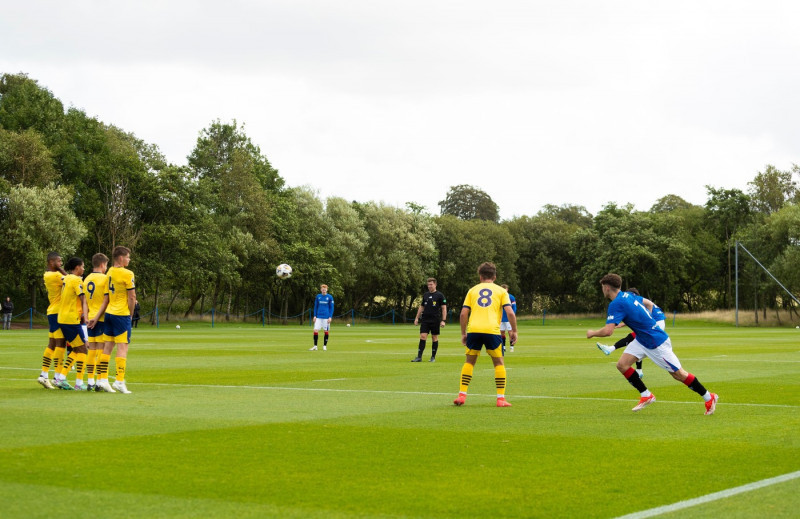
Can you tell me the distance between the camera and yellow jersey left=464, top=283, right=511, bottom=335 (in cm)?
1360

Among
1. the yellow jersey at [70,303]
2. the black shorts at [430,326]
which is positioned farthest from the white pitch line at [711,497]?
the black shorts at [430,326]

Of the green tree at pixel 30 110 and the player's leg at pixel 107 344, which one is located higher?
the green tree at pixel 30 110

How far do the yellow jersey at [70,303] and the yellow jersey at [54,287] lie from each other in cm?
26

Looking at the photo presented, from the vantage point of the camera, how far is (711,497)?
23.1 feet

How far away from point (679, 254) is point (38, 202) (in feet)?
201

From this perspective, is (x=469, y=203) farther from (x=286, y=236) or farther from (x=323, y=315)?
(x=323, y=315)

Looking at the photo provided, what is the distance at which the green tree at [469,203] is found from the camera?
133 m

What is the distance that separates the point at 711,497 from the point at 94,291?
11.4 m

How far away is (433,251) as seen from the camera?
92188mm

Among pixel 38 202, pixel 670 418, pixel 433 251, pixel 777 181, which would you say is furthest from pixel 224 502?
pixel 777 181

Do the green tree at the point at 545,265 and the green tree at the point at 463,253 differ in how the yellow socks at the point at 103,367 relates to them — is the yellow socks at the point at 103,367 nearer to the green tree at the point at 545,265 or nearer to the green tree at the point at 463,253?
the green tree at the point at 463,253

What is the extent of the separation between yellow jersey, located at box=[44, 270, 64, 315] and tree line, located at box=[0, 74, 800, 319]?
43.4 metres

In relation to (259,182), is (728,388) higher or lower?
lower

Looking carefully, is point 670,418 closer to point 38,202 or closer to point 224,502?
point 224,502
